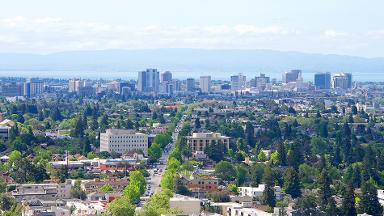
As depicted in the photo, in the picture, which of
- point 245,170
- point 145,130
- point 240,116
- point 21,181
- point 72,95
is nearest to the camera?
point 21,181

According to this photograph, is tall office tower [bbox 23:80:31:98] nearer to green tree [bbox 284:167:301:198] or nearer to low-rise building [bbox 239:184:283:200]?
green tree [bbox 284:167:301:198]

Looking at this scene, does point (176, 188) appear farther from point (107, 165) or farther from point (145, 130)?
point (145, 130)

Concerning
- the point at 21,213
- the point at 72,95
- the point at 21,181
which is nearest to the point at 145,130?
the point at 21,181

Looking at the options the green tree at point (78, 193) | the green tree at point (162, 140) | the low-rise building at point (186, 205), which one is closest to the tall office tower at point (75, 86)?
the green tree at point (162, 140)

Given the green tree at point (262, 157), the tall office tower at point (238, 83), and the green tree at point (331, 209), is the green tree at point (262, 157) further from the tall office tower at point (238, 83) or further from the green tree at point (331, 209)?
the tall office tower at point (238, 83)

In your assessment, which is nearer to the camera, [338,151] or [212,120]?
[338,151]

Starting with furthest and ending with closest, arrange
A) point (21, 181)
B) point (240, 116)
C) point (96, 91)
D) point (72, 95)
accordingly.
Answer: point (96, 91)
point (72, 95)
point (240, 116)
point (21, 181)

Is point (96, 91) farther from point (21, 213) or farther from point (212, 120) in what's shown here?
point (21, 213)

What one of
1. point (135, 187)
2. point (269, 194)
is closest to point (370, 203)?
point (269, 194)
